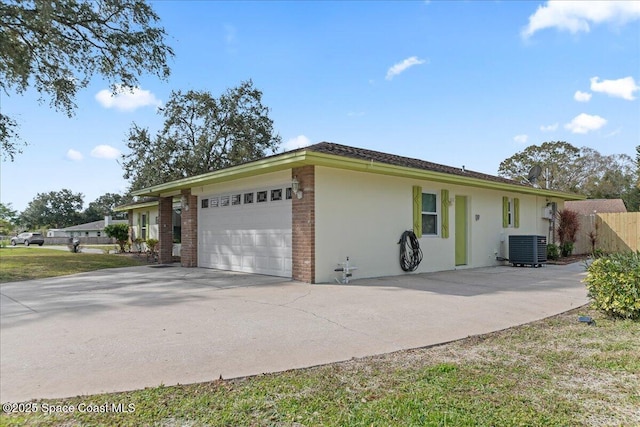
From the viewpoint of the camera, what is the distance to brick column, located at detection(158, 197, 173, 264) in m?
16.1

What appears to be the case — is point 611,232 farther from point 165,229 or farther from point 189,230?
point 165,229

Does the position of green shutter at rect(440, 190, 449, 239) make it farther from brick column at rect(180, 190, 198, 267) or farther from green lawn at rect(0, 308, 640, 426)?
brick column at rect(180, 190, 198, 267)

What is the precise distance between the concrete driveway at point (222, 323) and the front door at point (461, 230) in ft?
10.2

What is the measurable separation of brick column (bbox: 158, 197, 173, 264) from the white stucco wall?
30.4 ft

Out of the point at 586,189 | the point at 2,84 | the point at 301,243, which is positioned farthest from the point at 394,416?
the point at 586,189

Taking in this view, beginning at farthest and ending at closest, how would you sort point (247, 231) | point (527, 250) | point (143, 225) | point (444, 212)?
point (143, 225)
point (527, 250)
point (444, 212)
point (247, 231)

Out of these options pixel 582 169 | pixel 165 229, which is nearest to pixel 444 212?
pixel 165 229

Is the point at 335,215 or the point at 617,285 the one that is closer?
the point at 617,285

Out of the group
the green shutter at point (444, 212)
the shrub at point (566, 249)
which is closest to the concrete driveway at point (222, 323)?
the green shutter at point (444, 212)

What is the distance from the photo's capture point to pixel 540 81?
12.4m

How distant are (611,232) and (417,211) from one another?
1323 centimetres

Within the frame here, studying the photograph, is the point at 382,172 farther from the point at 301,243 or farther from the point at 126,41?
the point at 126,41

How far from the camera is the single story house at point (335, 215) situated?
9.24 meters

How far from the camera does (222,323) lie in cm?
541
